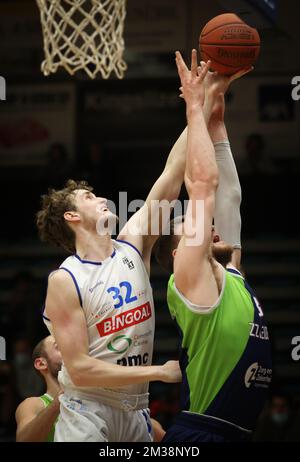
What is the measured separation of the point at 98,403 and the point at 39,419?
0.60 m

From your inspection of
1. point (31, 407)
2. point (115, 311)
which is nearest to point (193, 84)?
point (115, 311)

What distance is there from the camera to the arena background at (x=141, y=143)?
10.6 metres

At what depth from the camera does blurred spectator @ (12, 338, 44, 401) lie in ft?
30.6

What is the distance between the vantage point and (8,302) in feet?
35.7

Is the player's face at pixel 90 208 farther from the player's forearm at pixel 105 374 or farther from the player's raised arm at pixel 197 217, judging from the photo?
the player's forearm at pixel 105 374

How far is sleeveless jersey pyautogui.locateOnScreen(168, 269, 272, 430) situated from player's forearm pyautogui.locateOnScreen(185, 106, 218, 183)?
1.66 feet

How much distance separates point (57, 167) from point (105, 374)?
23.5ft

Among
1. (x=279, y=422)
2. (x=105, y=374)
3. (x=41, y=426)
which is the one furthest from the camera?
(x=279, y=422)

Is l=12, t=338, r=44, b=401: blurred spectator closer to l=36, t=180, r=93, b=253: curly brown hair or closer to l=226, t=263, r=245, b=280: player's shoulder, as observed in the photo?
l=36, t=180, r=93, b=253: curly brown hair

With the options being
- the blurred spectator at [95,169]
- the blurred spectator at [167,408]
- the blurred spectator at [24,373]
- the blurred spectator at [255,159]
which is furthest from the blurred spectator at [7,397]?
the blurred spectator at [255,159]

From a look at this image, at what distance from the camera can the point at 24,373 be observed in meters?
9.52

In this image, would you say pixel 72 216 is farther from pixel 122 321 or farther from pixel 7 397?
pixel 7 397
